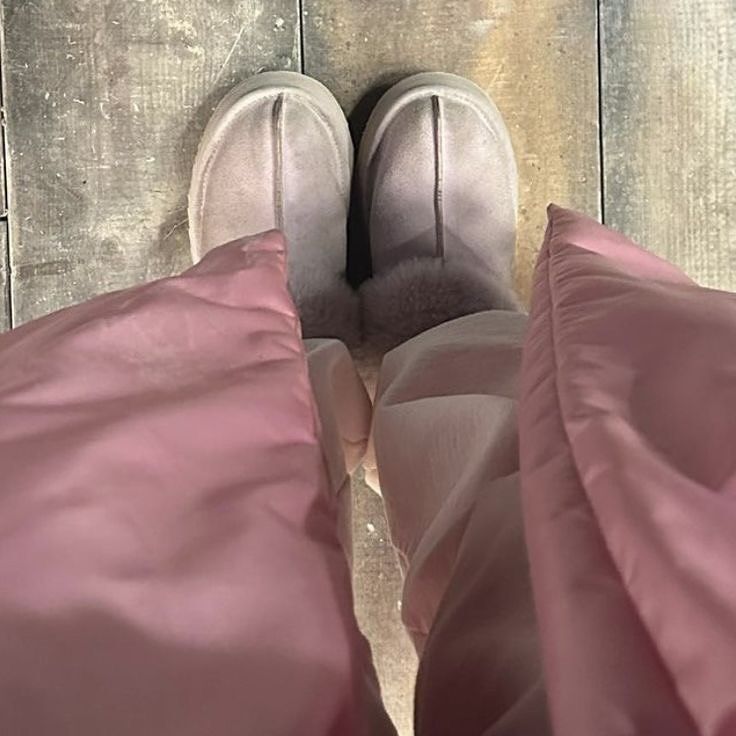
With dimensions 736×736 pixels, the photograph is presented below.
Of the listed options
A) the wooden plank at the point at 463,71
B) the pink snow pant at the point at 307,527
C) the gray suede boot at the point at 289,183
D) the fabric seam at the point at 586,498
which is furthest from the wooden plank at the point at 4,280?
the fabric seam at the point at 586,498

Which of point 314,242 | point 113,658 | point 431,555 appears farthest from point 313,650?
point 314,242

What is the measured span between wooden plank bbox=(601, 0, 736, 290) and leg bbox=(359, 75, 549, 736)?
0.33 ft

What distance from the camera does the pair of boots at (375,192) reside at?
2.92ft

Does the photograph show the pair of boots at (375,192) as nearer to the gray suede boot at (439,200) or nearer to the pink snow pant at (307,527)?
the gray suede boot at (439,200)

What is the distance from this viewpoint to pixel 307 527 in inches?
17.4

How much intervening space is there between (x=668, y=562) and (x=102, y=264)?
2.20 ft

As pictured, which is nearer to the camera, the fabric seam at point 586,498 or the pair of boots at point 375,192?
the fabric seam at point 586,498

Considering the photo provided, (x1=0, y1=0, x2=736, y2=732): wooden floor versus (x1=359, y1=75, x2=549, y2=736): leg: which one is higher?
(x1=0, y1=0, x2=736, y2=732): wooden floor

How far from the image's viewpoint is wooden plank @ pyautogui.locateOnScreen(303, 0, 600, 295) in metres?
0.91

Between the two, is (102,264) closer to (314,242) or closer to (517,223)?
(314,242)

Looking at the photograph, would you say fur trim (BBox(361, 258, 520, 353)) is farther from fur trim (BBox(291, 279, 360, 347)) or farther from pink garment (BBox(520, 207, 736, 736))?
pink garment (BBox(520, 207, 736, 736))

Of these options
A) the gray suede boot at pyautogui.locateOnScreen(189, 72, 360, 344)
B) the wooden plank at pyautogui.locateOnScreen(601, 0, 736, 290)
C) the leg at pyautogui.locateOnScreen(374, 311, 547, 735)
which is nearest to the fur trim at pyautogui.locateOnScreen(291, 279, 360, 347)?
the gray suede boot at pyautogui.locateOnScreen(189, 72, 360, 344)

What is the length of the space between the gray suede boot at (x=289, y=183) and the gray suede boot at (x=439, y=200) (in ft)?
0.09

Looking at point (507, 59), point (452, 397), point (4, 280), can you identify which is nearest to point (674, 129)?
point (507, 59)
